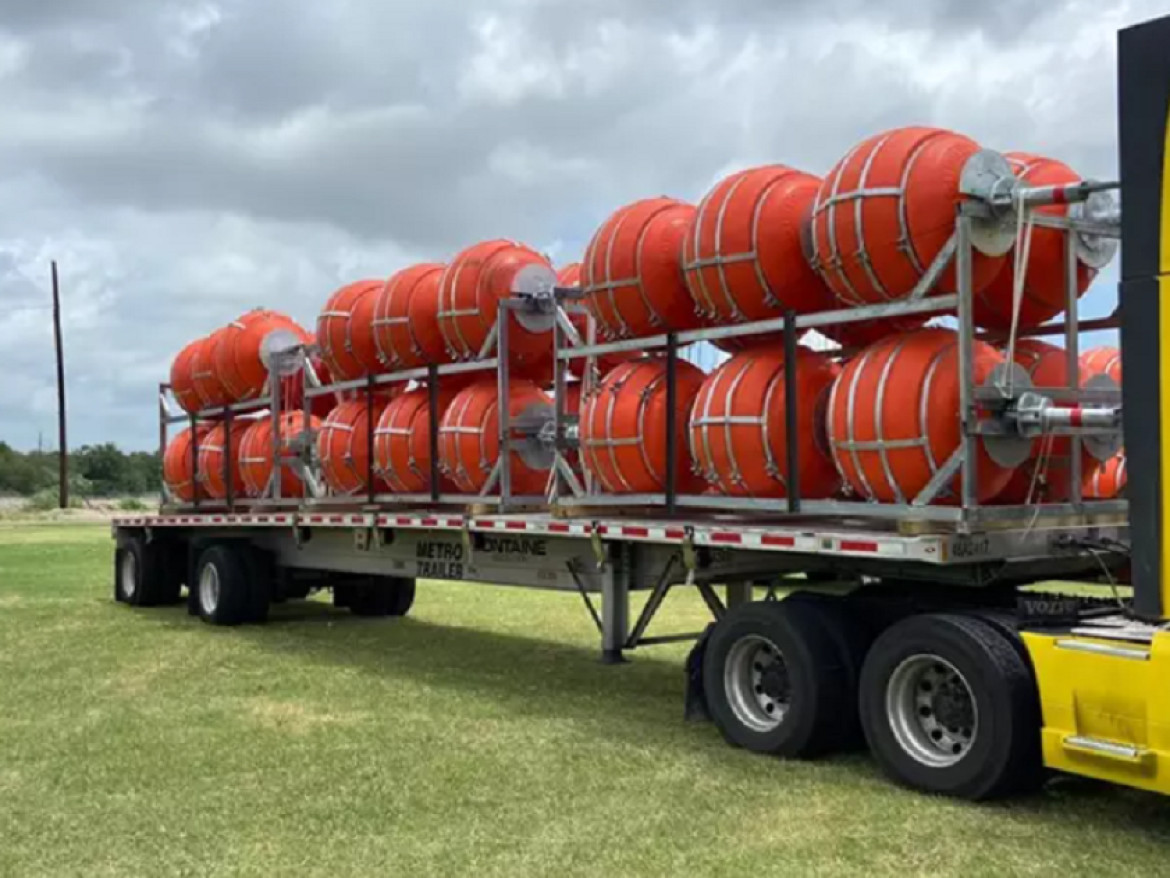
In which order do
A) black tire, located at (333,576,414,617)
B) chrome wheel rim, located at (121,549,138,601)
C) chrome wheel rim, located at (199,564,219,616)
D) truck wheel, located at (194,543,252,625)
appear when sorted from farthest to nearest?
1. chrome wheel rim, located at (121,549,138,601)
2. black tire, located at (333,576,414,617)
3. chrome wheel rim, located at (199,564,219,616)
4. truck wheel, located at (194,543,252,625)

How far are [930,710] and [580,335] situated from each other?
5.16m

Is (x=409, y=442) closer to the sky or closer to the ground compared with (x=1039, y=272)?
closer to the ground

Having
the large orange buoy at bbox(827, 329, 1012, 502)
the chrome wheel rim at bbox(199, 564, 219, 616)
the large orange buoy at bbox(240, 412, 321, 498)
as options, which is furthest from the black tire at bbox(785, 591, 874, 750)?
the chrome wheel rim at bbox(199, 564, 219, 616)

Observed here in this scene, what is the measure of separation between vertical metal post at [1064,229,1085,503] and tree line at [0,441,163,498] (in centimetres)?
8551

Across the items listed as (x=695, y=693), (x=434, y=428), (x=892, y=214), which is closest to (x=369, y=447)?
(x=434, y=428)

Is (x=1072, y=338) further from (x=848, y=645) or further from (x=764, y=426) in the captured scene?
(x=848, y=645)

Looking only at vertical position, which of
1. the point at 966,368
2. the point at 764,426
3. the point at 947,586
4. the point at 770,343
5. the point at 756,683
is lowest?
the point at 756,683

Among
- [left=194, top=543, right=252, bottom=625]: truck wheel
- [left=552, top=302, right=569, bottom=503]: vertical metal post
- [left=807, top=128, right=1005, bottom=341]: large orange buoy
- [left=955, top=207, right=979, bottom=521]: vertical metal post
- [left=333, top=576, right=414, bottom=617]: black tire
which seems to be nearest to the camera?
[left=955, top=207, right=979, bottom=521]: vertical metal post

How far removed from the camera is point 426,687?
10.0 m

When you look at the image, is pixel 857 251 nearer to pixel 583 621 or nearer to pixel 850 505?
pixel 850 505

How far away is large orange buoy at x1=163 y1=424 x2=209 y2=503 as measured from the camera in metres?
15.8

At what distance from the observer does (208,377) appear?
1508 cm

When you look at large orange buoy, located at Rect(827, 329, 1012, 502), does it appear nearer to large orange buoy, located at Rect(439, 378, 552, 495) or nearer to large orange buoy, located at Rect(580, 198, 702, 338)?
large orange buoy, located at Rect(580, 198, 702, 338)

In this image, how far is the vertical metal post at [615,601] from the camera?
9109mm
